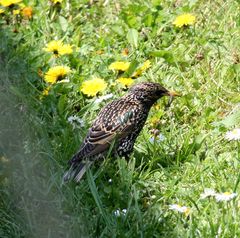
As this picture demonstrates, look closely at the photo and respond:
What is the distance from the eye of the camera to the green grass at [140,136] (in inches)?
191

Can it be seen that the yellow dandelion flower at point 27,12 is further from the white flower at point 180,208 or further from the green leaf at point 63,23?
the white flower at point 180,208

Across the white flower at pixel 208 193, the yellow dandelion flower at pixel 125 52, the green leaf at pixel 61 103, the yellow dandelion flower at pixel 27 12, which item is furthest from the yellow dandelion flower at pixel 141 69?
the white flower at pixel 208 193

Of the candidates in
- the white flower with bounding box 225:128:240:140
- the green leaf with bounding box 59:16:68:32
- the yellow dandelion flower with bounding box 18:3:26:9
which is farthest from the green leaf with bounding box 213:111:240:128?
the yellow dandelion flower with bounding box 18:3:26:9

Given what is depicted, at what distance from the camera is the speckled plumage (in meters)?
5.41

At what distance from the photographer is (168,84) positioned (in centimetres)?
647

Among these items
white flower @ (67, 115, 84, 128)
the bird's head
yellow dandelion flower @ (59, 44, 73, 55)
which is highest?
the bird's head

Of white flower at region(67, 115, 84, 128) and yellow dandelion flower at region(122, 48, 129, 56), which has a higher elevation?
white flower at region(67, 115, 84, 128)

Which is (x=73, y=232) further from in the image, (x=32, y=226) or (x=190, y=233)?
(x=190, y=233)

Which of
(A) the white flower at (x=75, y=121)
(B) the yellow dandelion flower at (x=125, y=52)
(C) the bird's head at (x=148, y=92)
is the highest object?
(C) the bird's head at (x=148, y=92)

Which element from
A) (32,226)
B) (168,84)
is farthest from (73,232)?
(168,84)

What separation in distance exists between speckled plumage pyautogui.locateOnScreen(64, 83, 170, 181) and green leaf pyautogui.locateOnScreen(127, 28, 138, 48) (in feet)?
3.83

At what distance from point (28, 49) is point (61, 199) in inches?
88.8

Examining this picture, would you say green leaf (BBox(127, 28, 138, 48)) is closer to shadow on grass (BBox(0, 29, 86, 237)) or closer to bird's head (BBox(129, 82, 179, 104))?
shadow on grass (BBox(0, 29, 86, 237))

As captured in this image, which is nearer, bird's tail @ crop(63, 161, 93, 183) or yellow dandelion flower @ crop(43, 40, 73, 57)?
bird's tail @ crop(63, 161, 93, 183)
